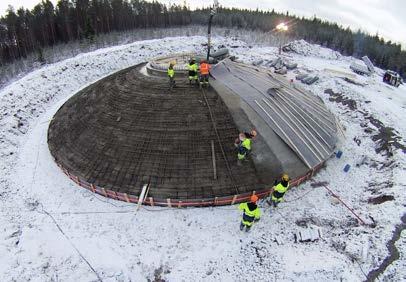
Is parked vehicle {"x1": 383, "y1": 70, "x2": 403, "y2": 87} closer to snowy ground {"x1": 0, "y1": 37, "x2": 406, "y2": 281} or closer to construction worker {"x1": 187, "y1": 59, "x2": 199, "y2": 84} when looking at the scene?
snowy ground {"x1": 0, "y1": 37, "x2": 406, "y2": 281}

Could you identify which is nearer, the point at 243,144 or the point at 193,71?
the point at 243,144

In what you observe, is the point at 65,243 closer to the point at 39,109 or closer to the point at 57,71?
the point at 39,109

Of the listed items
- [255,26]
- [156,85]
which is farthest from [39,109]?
[255,26]

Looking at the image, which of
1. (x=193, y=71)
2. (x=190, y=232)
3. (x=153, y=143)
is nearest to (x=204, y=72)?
(x=193, y=71)

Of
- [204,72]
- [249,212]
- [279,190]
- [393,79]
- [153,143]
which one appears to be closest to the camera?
[249,212]

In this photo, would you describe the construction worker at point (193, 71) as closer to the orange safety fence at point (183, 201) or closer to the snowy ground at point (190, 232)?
the orange safety fence at point (183, 201)

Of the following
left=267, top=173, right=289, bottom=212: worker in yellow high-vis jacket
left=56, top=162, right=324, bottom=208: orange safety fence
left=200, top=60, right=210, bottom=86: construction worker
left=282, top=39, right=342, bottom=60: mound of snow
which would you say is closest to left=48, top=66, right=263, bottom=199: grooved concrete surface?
left=56, top=162, right=324, bottom=208: orange safety fence

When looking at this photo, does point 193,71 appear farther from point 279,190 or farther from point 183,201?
point 279,190
